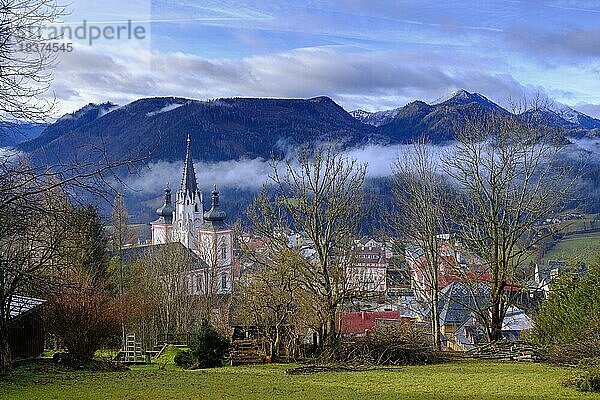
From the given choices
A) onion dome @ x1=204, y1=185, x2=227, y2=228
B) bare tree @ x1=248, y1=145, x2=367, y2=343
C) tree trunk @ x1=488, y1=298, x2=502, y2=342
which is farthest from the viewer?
onion dome @ x1=204, y1=185, x2=227, y2=228

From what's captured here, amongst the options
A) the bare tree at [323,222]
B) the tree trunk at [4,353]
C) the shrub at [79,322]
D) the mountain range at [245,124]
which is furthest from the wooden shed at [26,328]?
the mountain range at [245,124]

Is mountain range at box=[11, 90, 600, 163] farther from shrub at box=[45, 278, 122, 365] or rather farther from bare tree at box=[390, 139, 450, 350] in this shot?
shrub at box=[45, 278, 122, 365]

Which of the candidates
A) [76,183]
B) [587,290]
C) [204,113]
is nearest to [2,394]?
[76,183]

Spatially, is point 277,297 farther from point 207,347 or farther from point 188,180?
point 188,180

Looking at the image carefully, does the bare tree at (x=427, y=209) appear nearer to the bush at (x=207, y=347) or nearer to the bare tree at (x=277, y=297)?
the bare tree at (x=277, y=297)

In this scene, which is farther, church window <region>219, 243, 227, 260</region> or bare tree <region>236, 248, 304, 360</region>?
church window <region>219, 243, 227, 260</region>

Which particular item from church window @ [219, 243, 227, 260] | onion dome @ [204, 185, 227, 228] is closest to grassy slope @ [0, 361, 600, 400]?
church window @ [219, 243, 227, 260]
